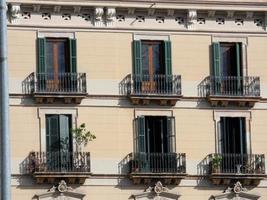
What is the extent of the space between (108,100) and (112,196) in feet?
12.1

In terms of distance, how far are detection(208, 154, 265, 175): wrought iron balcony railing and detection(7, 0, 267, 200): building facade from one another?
4cm

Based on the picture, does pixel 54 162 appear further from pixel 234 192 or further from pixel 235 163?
pixel 234 192

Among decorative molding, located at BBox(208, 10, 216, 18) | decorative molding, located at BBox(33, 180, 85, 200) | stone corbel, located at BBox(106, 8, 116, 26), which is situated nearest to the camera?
decorative molding, located at BBox(33, 180, 85, 200)

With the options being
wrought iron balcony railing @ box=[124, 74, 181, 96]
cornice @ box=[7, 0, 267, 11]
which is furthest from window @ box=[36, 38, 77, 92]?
wrought iron balcony railing @ box=[124, 74, 181, 96]

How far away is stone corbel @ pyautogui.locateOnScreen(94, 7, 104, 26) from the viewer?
4421 cm

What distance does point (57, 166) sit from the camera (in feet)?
140

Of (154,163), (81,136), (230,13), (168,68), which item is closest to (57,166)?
(81,136)

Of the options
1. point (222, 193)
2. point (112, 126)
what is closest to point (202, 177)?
point (222, 193)

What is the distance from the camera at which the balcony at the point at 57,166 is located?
42.4 metres

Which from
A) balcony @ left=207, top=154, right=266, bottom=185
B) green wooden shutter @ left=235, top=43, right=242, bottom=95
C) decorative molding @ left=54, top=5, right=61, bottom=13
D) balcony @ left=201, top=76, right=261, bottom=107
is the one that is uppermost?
decorative molding @ left=54, top=5, right=61, bottom=13

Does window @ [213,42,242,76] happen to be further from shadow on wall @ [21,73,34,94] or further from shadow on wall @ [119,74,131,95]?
shadow on wall @ [21,73,34,94]

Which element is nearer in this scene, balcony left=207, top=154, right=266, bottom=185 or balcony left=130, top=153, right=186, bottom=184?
balcony left=130, top=153, right=186, bottom=184

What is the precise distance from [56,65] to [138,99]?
3.41m

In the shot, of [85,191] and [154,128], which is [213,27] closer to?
[154,128]
